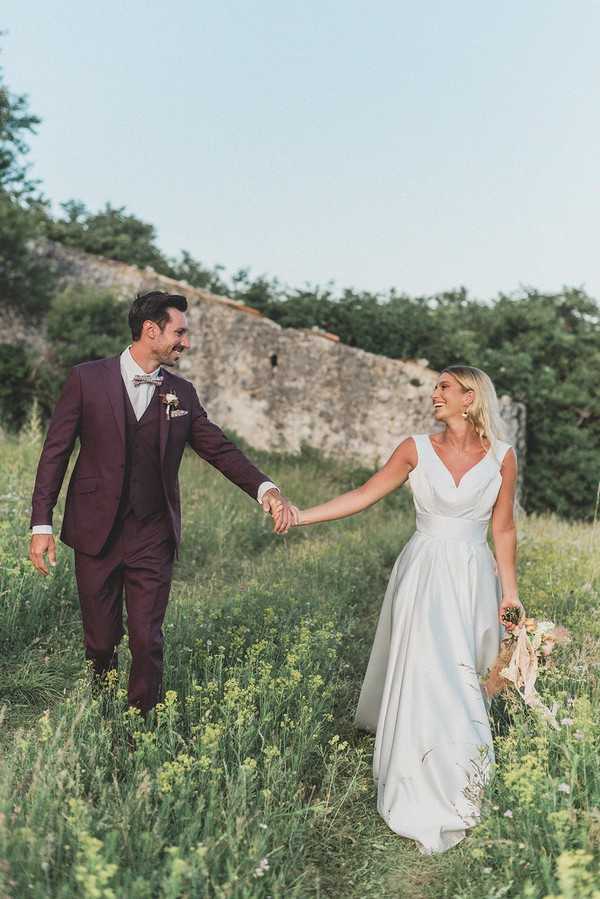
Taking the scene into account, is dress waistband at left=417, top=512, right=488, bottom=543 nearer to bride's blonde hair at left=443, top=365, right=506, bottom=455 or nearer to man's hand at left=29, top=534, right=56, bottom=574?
bride's blonde hair at left=443, top=365, right=506, bottom=455

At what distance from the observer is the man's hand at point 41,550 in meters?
4.61

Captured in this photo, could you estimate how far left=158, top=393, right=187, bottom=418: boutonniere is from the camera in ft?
15.9

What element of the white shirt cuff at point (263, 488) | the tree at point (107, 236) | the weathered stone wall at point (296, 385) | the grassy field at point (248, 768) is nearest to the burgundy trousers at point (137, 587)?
the grassy field at point (248, 768)

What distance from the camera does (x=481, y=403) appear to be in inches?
187

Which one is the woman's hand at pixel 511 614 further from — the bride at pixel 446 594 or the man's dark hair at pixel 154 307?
the man's dark hair at pixel 154 307

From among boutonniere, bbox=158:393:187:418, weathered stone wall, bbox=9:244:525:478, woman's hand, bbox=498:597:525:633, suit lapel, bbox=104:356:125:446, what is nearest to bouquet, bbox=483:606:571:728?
woman's hand, bbox=498:597:525:633

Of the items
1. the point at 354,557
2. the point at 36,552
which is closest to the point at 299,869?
the point at 36,552

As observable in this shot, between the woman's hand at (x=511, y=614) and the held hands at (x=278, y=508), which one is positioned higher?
the held hands at (x=278, y=508)

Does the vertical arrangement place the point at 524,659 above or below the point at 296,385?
below

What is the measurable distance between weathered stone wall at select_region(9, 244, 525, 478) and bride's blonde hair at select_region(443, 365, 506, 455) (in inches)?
363

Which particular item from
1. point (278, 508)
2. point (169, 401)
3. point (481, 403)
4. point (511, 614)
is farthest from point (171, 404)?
point (511, 614)

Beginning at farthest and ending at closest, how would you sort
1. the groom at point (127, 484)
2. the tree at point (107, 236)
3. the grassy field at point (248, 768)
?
the tree at point (107, 236), the groom at point (127, 484), the grassy field at point (248, 768)

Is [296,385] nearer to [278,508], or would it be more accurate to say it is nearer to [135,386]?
[278,508]

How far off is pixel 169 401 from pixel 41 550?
1.02 metres
